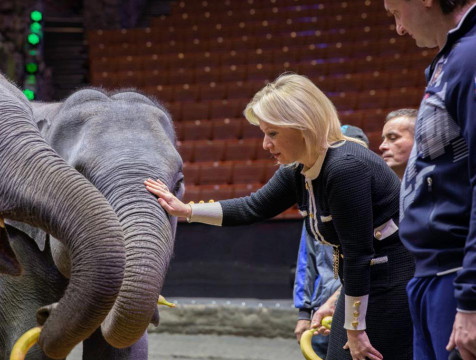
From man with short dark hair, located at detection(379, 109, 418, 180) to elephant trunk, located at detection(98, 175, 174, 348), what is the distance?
1025mm

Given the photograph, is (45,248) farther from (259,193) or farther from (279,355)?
(279,355)

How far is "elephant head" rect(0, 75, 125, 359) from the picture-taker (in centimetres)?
178

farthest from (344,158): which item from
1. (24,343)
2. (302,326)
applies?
(302,326)

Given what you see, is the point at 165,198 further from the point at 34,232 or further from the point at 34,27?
the point at 34,27

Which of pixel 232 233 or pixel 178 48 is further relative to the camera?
pixel 178 48

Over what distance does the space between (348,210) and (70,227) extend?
0.68 meters

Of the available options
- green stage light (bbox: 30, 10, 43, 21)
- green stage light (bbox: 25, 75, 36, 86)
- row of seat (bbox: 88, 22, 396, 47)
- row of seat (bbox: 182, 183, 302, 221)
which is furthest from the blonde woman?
green stage light (bbox: 30, 10, 43, 21)

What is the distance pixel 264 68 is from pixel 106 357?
833 cm

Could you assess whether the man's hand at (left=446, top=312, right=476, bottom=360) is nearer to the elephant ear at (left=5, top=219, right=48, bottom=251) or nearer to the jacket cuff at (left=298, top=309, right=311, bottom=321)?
the elephant ear at (left=5, top=219, right=48, bottom=251)

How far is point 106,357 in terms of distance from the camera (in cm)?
253

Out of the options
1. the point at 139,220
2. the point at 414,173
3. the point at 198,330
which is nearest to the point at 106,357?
the point at 139,220

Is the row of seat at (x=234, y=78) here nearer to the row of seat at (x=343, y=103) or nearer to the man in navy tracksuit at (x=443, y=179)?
the row of seat at (x=343, y=103)

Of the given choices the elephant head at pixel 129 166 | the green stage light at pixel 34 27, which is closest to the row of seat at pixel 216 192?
the elephant head at pixel 129 166

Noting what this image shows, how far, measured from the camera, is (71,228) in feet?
5.92
